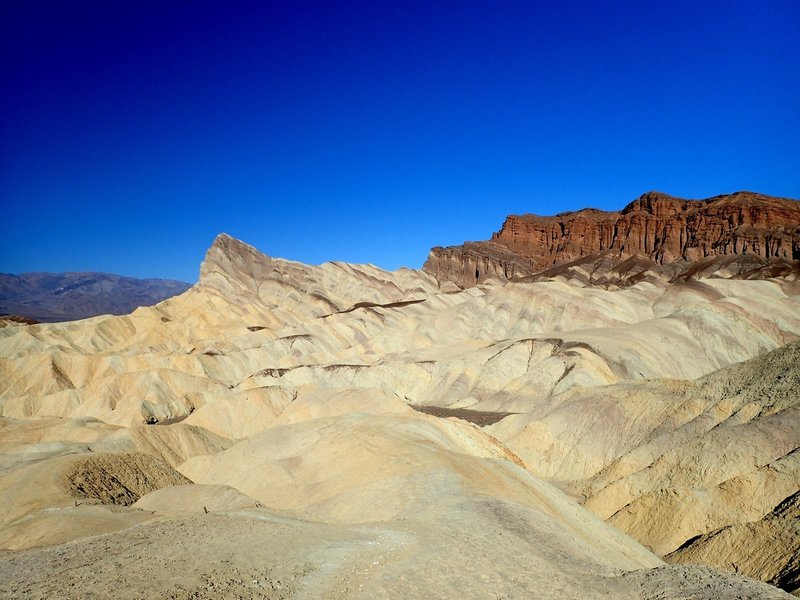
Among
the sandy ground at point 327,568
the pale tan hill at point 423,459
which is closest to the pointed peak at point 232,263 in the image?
the pale tan hill at point 423,459

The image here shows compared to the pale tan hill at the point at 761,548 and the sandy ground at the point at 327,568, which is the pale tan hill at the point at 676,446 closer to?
the pale tan hill at the point at 761,548

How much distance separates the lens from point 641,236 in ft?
407

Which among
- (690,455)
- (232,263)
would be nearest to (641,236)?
(232,263)

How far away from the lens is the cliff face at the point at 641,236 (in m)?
111

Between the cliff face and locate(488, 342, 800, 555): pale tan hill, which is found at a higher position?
the cliff face

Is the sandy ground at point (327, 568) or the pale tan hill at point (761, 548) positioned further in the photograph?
the pale tan hill at point (761, 548)

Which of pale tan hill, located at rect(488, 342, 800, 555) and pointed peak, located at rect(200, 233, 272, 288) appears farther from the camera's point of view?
pointed peak, located at rect(200, 233, 272, 288)

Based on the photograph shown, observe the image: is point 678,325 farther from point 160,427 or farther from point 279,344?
point 160,427

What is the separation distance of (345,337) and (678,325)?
44.3 m

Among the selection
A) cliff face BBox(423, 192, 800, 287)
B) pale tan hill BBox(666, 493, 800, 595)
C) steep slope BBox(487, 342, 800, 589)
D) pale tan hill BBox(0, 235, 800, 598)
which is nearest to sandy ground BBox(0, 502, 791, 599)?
pale tan hill BBox(0, 235, 800, 598)

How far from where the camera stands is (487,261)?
136 meters

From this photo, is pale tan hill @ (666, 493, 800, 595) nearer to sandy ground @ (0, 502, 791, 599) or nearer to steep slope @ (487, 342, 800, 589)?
steep slope @ (487, 342, 800, 589)

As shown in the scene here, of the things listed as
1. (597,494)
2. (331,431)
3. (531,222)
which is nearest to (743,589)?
(597,494)

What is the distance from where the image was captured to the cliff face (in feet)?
364
